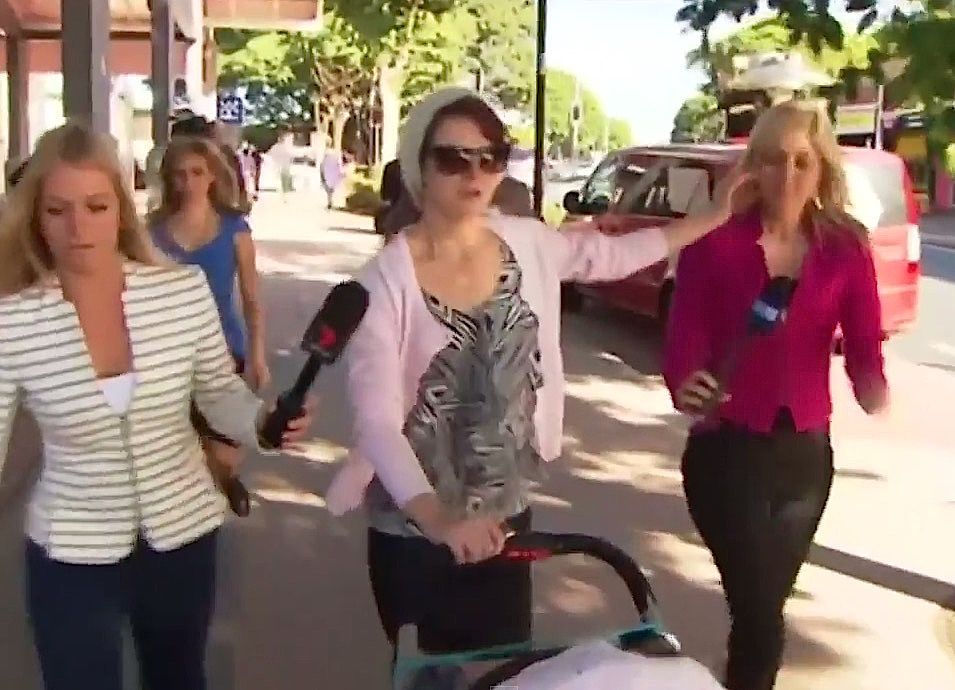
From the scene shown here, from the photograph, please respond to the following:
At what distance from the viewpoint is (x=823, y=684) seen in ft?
15.5

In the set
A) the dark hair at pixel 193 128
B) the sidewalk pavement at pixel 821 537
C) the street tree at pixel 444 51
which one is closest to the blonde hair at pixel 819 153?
the sidewalk pavement at pixel 821 537

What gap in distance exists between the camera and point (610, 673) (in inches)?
81.3

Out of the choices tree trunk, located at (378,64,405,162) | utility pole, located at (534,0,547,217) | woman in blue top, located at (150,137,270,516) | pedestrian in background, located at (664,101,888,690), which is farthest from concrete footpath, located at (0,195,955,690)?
tree trunk, located at (378,64,405,162)

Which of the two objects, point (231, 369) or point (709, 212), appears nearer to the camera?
point (231, 369)

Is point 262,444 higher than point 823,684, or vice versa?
point 262,444

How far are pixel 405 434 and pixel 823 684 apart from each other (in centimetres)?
253

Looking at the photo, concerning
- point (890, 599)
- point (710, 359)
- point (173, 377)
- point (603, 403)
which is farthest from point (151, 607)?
point (603, 403)

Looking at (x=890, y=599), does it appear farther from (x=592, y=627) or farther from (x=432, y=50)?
(x=432, y=50)

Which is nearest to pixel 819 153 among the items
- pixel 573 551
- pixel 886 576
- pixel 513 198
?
pixel 513 198

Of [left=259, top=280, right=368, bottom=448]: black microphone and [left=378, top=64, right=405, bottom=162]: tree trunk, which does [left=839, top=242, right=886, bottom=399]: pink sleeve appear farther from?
[left=378, top=64, right=405, bottom=162]: tree trunk

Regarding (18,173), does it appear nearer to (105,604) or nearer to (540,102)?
(105,604)

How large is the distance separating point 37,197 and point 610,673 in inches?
59.1

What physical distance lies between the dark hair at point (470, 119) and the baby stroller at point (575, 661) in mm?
838

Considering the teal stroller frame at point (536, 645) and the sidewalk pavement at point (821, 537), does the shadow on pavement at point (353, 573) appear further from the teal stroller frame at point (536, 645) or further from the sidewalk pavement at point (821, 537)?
the teal stroller frame at point (536, 645)
